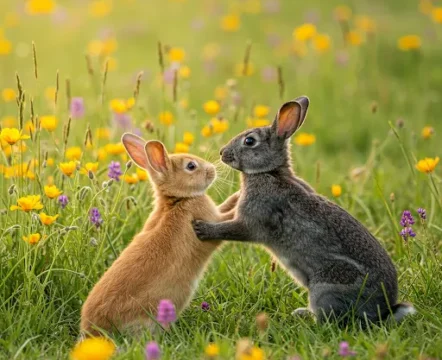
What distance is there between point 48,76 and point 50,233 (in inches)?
259

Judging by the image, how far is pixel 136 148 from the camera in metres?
5.11

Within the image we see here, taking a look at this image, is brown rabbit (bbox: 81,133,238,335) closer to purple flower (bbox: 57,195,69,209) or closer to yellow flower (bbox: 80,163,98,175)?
yellow flower (bbox: 80,163,98,175)

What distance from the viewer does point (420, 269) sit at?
487 cm

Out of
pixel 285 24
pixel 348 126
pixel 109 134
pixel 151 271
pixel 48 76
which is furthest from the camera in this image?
pixel 285 24

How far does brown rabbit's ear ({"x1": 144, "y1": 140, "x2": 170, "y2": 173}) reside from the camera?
4875 millimetres

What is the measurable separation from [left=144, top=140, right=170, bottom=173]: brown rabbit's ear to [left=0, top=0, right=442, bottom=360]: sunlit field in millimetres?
171

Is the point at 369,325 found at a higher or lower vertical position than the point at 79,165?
lower

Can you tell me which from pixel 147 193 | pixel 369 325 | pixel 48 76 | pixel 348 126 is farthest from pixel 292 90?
pixel 369 325

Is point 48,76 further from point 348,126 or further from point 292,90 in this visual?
point 348,126

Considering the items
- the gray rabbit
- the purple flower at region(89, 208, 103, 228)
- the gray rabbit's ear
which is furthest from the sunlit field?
the gray rabbit's ear

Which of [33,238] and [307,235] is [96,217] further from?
[307,235]

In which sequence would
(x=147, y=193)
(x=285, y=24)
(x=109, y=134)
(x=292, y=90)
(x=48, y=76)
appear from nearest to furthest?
(x=147, y=193)
(x=109, y=134)
(x=292, y=90)
(x=48, y=76)
(x=285, y=24)

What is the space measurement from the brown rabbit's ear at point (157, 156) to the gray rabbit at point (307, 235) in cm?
42

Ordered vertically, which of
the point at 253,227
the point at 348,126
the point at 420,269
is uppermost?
the point at 253,227
